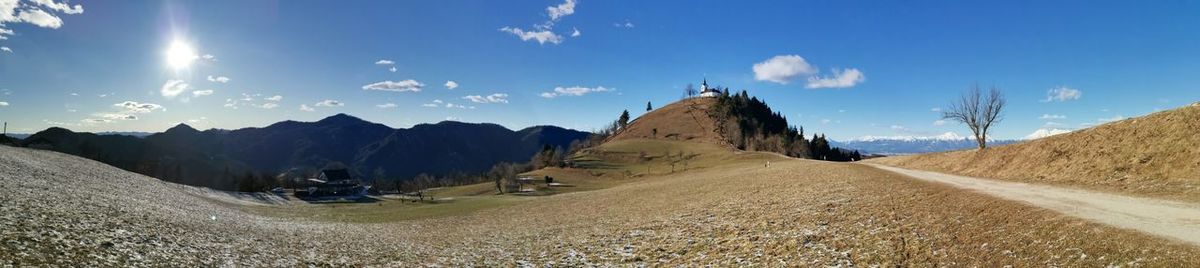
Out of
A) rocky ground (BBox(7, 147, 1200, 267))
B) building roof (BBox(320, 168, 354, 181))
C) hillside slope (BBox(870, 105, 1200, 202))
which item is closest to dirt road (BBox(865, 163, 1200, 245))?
rocky ground (BBox(7, 147, 1200, 267))

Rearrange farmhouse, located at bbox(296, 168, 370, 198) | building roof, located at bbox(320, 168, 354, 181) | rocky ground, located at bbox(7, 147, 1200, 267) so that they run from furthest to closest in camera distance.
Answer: building roof, located at bbox(320, 168, 354, 181), farmhouse, located at bbox(296, 168, 370, 198), rocky ground, located at bbox(7, 147, 1200, 267)

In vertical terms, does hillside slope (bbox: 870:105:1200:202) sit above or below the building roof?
above

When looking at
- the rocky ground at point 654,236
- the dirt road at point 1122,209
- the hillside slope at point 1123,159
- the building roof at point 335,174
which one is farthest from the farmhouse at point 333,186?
the dirt road at point 1122,209

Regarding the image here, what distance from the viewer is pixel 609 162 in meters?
150

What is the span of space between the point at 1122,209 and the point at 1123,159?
595 inches

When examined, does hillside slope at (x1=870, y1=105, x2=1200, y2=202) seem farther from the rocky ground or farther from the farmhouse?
the farmhouse

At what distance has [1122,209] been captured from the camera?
1894cm

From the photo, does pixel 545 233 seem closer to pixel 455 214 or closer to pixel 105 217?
pixel 105 217

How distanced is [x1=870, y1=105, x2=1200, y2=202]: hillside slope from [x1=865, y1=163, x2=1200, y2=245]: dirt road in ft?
6.32

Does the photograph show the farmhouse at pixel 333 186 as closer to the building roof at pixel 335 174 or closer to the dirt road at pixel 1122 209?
the building roof at pixel 335 174

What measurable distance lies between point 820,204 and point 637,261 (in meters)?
13.6

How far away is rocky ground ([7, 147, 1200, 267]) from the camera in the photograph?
575 inches

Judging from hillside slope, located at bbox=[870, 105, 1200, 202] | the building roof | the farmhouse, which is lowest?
the farmhouse

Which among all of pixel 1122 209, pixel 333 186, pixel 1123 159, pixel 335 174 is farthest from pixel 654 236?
pixel 335 174
